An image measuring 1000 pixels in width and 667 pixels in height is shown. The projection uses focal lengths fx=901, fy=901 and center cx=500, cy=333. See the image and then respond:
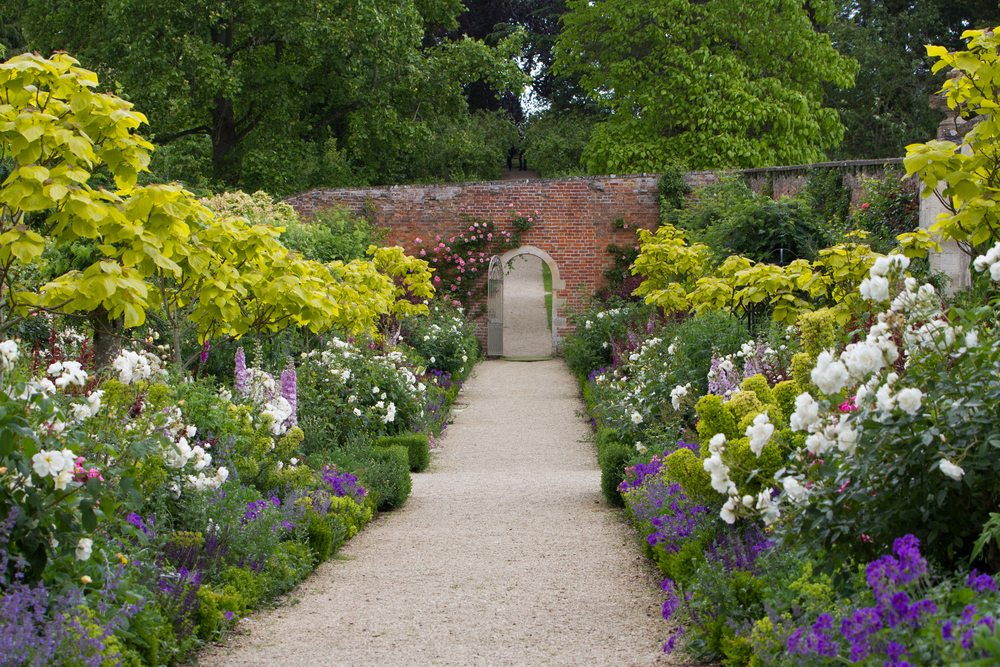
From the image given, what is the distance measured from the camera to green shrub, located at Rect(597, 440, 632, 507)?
6.21 m

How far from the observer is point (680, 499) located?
15.2ft

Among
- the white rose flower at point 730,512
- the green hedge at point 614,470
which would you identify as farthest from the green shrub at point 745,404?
the green hedge at point 614,470

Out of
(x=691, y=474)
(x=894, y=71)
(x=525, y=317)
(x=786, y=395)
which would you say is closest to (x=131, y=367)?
(x=691, y=474)

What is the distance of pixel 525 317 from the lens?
23.7 m

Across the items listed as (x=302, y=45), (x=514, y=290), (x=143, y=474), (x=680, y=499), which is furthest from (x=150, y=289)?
(x=514, y=290)

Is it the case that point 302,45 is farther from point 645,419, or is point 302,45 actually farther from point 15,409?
point 15,409

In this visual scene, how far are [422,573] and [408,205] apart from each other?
1282 centimetres

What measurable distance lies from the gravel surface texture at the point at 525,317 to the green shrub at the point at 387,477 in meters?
10.9

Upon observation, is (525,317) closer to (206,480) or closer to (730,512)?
(206,480)

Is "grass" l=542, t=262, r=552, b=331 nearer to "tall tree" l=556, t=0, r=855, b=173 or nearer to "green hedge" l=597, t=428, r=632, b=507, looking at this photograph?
"tall tree" l=556, t=0, r=855, b=173

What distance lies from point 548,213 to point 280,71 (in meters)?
6.12

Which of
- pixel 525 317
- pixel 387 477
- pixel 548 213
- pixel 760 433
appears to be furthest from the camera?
pixel 525 317

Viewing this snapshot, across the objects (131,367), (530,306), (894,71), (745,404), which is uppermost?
(894,71)

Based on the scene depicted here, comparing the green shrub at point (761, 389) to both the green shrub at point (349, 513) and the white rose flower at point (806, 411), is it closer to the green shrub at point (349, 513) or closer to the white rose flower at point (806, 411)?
the white rose flower at point (806, 411)
